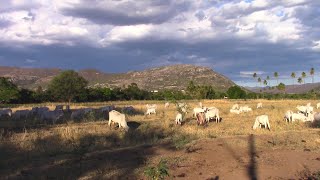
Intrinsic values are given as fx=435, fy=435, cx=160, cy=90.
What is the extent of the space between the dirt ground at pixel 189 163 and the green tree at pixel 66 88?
76.6 meters

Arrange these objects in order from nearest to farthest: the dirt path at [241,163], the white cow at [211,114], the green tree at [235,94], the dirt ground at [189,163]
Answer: the dirt path at [241,163] < the dirt ground at [189,163] < the white cow at [211,114] < the green tree at [235,94]

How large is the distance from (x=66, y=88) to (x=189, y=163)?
270 feet

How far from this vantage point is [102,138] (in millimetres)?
23812

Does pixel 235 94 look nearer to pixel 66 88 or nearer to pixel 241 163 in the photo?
pixel 66 88

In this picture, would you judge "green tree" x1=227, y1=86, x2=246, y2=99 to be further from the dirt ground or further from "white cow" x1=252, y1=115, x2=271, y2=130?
the dirt ground

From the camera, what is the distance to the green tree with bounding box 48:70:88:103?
94688mm

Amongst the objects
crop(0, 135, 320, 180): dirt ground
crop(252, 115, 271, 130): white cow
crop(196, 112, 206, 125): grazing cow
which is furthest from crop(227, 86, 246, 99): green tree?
crop(0, 135, 320, 180): dirt ground

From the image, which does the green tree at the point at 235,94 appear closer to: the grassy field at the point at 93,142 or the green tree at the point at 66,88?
the green tree at the point at 66,88

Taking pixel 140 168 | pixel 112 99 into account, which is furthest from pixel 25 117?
pixel 112 99

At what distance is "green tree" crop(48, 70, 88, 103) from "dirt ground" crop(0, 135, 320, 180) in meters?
76.6

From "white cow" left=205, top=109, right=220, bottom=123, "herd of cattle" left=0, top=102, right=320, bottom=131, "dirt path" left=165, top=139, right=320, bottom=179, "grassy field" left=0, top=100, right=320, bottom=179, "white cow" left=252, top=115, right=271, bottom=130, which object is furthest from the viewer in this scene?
"white cow" left=205, top=109, right=220, bottom=123

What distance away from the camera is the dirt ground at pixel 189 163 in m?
14.4

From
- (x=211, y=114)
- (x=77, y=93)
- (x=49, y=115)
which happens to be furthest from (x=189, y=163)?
(x=77, y=93)

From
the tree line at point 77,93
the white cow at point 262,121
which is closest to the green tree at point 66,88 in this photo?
the tree line at point 77,93
